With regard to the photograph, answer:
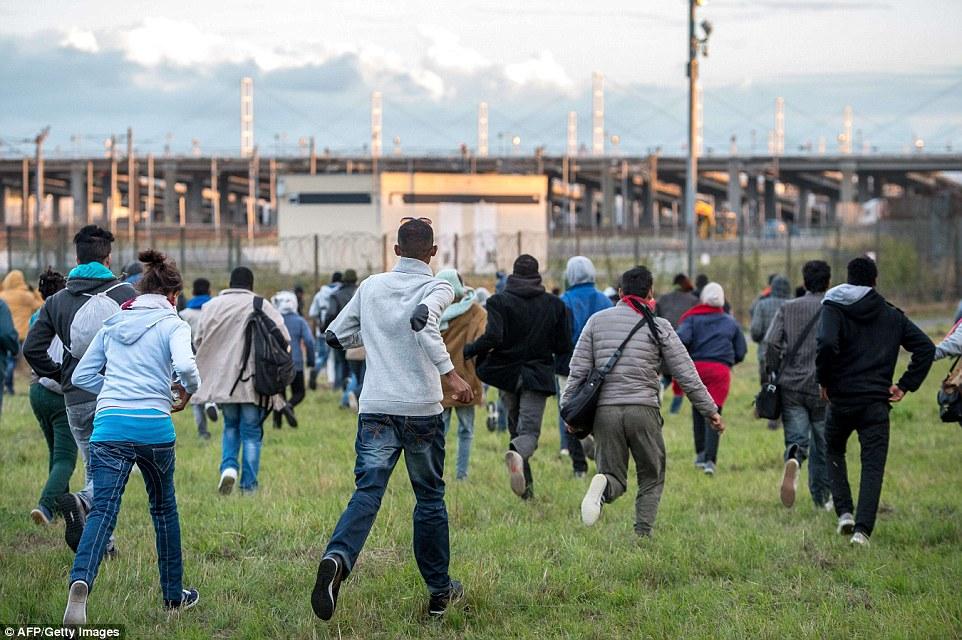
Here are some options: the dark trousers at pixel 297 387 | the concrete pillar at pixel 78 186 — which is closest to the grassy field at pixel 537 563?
the dark trousers at pixel 297 387

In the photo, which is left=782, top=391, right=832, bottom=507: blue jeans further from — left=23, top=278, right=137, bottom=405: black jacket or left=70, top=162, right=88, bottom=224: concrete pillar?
left=70, top=162, right=88, bottom=224: concrete pillar

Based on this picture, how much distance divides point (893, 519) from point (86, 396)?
5983 millimetres

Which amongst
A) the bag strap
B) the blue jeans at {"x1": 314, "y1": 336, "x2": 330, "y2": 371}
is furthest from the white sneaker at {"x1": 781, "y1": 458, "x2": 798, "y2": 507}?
the blue jeans at {"x1": 314, "y1": 336, "x2": 330, "y2": 371}

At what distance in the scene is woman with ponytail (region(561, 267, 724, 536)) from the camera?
866 cm

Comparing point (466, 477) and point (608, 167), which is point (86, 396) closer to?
point (466, 477)

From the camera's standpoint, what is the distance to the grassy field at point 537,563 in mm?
6691

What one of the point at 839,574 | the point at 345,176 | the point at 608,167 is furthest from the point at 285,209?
the point at 839,574

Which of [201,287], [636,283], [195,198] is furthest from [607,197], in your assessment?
[636,283]

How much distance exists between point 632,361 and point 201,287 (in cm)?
731

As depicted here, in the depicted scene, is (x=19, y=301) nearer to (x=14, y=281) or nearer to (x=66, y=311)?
(x=14, y=281)

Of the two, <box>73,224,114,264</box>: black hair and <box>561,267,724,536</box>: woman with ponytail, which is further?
<box>561,267,724,536</box>: woman with ponytail

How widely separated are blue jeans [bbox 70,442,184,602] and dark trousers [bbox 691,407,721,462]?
700 cm

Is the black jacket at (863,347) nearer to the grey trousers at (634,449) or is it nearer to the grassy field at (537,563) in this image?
the grassy field at (537,563)

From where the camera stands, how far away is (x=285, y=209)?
64.5 metres
